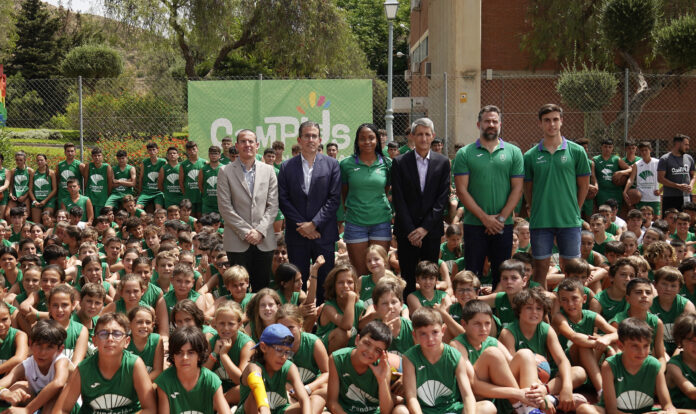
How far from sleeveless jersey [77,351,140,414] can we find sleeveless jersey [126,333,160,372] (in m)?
0.52

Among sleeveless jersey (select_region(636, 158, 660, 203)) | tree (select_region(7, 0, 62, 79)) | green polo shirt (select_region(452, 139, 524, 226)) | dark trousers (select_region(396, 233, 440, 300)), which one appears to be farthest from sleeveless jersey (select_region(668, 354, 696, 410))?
tree (select_region(7, 0, 62, 79))

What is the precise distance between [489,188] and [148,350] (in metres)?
3.11

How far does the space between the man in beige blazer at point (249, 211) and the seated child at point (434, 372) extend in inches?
84.4

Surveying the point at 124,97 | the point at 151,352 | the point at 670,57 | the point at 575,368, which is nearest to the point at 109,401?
the point at 151,352

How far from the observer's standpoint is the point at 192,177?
33.8ft

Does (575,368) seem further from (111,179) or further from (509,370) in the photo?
(111,179)

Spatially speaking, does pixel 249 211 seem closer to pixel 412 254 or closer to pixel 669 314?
pixel 412 254

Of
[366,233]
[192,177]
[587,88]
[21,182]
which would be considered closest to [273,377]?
[366,233]

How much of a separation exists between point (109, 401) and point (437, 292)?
287 cm

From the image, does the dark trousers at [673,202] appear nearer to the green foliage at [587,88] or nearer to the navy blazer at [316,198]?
the green foliage at [587,88]

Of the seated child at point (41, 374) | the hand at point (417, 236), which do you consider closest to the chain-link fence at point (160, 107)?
the hand at point (417, 236)

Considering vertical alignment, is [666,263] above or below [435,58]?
below

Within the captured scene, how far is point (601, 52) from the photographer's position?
18.7m

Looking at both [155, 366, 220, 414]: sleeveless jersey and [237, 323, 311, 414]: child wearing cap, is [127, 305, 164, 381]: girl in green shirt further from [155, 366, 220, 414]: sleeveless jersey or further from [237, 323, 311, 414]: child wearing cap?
[237, 323, 311, 414]: child wearing cap
